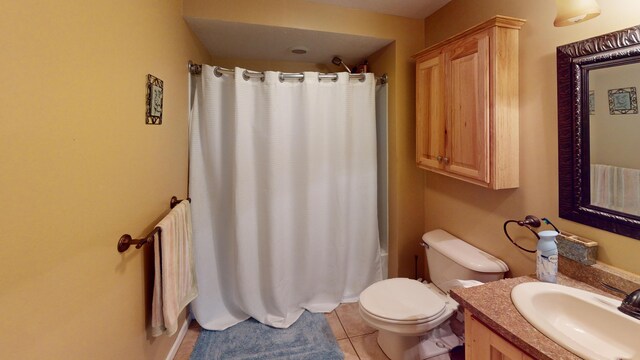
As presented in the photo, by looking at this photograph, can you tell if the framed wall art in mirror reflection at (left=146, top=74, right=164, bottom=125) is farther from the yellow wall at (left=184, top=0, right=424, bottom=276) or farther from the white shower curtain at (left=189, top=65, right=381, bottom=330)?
the yellow wall at (left=184, top=0, right=424, bottom=276)

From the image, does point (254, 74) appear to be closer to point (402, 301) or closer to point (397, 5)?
point (397, 5)

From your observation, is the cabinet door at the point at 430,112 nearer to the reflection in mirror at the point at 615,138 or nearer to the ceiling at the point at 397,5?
the ceiling at the point at 397,5

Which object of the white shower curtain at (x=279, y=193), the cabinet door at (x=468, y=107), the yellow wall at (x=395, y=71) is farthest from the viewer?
the white shower curtain at (x=279, y=193)

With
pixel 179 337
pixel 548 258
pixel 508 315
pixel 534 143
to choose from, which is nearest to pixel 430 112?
pixel 534 143

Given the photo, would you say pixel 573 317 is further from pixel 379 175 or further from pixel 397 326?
pixel 379 175

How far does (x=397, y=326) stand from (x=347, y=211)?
98 cm

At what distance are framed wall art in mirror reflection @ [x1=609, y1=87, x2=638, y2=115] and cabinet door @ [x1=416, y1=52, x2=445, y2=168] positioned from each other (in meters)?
0.77

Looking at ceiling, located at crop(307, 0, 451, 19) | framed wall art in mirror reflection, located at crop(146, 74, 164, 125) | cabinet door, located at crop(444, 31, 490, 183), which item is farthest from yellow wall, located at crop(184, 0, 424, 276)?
framed wall art in mirror reflection, located at crop(146, 74, 164, 125)

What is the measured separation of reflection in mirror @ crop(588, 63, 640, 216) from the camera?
106 centimetres

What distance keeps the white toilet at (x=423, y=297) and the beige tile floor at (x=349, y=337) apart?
9 cm

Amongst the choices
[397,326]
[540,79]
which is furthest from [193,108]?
[540,79]

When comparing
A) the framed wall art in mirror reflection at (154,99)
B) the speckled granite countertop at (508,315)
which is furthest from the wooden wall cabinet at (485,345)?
the framed wall art in mirror reflection at (154,99)

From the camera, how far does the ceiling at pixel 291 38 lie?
193 cm

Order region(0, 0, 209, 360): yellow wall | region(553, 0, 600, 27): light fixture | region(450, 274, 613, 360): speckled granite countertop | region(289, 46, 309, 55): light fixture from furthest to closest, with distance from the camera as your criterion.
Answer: region(289, 46, 309, 55): light fixture, region(553, 0, 600, 27): light fixture, region(450, 274, 613, 360): speckled granite countertop, region(0, 0, 209, 360): yellow wall
